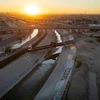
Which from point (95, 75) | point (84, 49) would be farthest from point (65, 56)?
point (95, 75)

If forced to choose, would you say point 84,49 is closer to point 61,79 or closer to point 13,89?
point 61,79

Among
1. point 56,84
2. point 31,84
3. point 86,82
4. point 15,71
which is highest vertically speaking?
point 86,82

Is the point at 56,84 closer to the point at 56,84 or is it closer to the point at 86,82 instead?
the point at 56,84

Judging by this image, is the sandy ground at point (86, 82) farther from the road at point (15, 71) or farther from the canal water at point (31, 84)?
the road at point (15, 71)

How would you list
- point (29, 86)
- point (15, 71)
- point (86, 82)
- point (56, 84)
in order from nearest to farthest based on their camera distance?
1. point (86, 82)
2. point (56, 84)
3. point (29, 86)
4. point (15, 71)

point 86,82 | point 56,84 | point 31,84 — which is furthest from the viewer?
point 31,84

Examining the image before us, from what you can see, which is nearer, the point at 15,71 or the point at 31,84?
the point at 31,84

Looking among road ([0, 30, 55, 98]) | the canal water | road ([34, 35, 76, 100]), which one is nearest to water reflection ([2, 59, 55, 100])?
the canal water

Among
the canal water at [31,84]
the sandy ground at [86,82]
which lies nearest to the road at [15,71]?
the canal water at [31,84]

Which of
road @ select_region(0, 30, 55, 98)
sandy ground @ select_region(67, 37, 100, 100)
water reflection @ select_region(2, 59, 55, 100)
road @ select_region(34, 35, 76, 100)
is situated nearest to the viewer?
sandy ground @ select_region(67, 37, 100, 100)

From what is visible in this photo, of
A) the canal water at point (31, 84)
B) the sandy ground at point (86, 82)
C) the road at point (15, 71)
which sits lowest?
the canal water at point (31, 84)

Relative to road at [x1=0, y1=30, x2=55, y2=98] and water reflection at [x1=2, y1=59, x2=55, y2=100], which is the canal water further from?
road at [x1=0, y1=30, x2=55, y2=98]

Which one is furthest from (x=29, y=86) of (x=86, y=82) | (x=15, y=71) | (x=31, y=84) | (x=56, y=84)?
(x=86, y=82)
